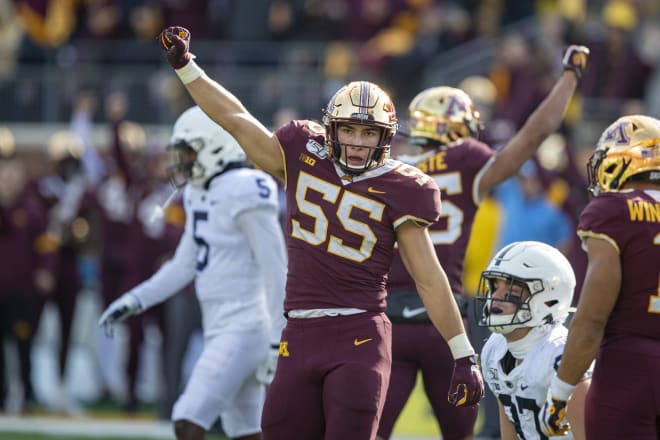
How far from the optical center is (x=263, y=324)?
6883 mm

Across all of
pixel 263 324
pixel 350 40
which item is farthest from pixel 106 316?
pixel 350 40

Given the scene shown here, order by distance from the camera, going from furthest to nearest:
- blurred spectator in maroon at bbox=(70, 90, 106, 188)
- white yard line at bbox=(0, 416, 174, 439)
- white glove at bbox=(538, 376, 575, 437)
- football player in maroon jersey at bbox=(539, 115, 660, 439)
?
blurred spectator in maroon at bbox=(70, 90, 106, 188) < white yard line at bbox=(0, 416, 174, 439) < white glove at bbox=(538, 376, 575, 437) < football player in maroon jersey at bbox=(539, 115, 660, 439)

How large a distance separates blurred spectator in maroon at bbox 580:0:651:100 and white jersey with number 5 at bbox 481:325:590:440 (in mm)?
7699

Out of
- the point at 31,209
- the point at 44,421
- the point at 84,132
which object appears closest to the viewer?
the point at 44,421

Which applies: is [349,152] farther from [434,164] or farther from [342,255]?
[434,164]

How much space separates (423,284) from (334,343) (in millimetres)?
423

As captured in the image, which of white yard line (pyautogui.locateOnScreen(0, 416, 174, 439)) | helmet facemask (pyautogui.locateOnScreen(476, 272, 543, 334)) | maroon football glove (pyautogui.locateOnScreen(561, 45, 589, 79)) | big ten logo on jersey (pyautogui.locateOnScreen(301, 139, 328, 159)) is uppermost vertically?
maroon football glove (pyautogui.locateOnScreen(561, 45, 589, 79))

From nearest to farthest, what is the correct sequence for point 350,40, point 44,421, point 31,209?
point 44,421 < point 31,209 < point 350,40

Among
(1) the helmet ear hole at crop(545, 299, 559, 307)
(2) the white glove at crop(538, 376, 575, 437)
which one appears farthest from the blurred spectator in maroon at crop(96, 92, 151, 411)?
(2) the white glove at crop(538, 376, 575, 437)

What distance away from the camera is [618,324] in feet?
16.2

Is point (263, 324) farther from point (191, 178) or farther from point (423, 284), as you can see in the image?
point (423, 284)

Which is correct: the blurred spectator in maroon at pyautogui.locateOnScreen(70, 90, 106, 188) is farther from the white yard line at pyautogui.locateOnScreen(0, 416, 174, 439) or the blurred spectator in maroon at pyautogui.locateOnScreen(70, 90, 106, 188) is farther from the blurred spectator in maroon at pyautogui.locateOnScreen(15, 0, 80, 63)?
the white yard line at pyautogui.locateOnScreen(0, 416, 174, 439)

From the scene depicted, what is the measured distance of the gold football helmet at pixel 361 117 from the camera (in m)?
5.36

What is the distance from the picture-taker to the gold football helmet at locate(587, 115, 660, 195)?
5098mm
